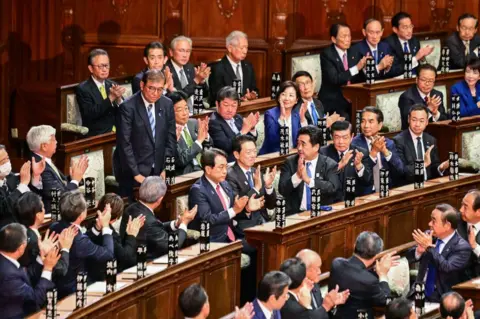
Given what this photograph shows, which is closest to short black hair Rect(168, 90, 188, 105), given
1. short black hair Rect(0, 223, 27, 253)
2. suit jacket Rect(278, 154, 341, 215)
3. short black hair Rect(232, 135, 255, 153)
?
short black hair Rect(232, 135, 255, 153)

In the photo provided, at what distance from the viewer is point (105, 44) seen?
11.0 metres

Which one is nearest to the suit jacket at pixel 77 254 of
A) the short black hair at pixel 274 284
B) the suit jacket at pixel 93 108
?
the short black hair at pixel 274 284

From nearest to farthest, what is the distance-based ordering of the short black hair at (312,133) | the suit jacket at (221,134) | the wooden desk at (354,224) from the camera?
the wooden desk at (354,224) → the short black hair at (312,133) → the suit jacket at (221,134)

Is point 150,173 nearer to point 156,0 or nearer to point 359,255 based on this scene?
point 359,255

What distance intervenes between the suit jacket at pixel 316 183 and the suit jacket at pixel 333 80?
1732 millimetres

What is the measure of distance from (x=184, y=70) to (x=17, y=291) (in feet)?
11.7

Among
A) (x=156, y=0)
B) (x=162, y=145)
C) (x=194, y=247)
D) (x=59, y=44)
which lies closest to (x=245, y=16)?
(x=156, y=0)

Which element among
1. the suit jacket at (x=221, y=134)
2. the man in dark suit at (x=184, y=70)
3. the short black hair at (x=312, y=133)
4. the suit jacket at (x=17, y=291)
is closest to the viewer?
the suit jacket at (x=17, y=291)

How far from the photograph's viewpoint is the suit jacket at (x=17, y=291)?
19.3 feet

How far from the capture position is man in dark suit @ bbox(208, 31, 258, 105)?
9305 mm

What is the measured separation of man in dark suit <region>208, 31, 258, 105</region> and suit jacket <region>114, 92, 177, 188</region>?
133cm

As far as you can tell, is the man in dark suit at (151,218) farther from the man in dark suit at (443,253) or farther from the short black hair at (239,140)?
the man in dark suit at (443,253)

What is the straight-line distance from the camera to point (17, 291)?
5.89 m

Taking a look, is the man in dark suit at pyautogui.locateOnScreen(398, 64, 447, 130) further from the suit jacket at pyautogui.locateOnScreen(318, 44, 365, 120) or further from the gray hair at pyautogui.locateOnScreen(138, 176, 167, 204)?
the gray hair at pyautogui.locateOnScreen(138, 176, 167, 204)
